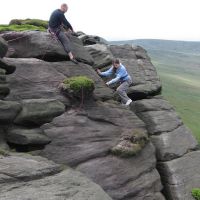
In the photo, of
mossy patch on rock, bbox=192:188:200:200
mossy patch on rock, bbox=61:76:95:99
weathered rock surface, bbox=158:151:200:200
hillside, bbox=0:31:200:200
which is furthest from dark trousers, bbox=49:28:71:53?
mossy patch on rock, bbox=192:188:200:200

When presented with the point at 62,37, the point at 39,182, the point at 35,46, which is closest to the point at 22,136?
the point at 39,182

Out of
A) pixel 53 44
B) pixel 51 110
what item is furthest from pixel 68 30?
pixel 51 110

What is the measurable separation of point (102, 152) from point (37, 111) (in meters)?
7.67

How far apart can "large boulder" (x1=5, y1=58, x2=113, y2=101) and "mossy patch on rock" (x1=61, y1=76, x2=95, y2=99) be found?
2.24 ft

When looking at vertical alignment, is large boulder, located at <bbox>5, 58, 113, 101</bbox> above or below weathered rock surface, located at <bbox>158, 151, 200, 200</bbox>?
above

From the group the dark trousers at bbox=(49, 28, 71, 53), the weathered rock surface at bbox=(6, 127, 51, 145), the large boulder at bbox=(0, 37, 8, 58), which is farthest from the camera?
the dark trousers at bbox=(49, 28, 71, 53)

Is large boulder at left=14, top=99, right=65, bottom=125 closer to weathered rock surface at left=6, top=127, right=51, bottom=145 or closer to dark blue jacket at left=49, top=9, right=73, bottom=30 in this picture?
weathered rock surface at left=6, top=127, right=51, bottom=145

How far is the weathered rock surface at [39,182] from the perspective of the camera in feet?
73.3

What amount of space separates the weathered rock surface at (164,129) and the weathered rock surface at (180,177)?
0.85 metres

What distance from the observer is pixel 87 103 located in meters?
38.1

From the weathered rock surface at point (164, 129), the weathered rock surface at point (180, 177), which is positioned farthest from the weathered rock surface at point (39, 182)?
the weathered rock surface at point (164, 129)

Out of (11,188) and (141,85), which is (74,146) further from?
(141,85)

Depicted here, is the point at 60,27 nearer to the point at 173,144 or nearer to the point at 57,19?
the point at 57,19

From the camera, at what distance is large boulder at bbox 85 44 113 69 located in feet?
154
